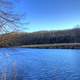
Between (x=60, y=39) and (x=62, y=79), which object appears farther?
(x=60, y=39)

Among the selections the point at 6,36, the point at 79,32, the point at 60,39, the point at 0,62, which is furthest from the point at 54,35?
the point at 6,36

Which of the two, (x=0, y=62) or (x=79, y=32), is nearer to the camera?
(x=0, y=62)

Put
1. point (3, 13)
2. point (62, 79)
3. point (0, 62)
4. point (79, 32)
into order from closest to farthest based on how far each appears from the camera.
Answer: point (3, 13)
point (62, 79)
point (0, 62)
point (79, 32)

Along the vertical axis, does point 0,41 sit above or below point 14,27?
below

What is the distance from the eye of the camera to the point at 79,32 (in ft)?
242

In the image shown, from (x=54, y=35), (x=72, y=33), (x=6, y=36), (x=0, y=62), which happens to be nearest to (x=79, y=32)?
(x=72, y=33)

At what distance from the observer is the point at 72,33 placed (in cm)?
7762

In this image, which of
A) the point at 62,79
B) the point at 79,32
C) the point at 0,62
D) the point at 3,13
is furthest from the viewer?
the point at 79,32

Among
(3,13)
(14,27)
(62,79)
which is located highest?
(3,13)

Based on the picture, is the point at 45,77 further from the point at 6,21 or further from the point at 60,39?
the point at 60,39

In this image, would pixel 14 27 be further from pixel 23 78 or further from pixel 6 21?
pixel 23 78

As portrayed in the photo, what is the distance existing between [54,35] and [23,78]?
214 feet

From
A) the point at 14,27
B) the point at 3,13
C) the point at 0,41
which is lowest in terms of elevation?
the point at 0,41

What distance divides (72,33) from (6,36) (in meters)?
74.5
